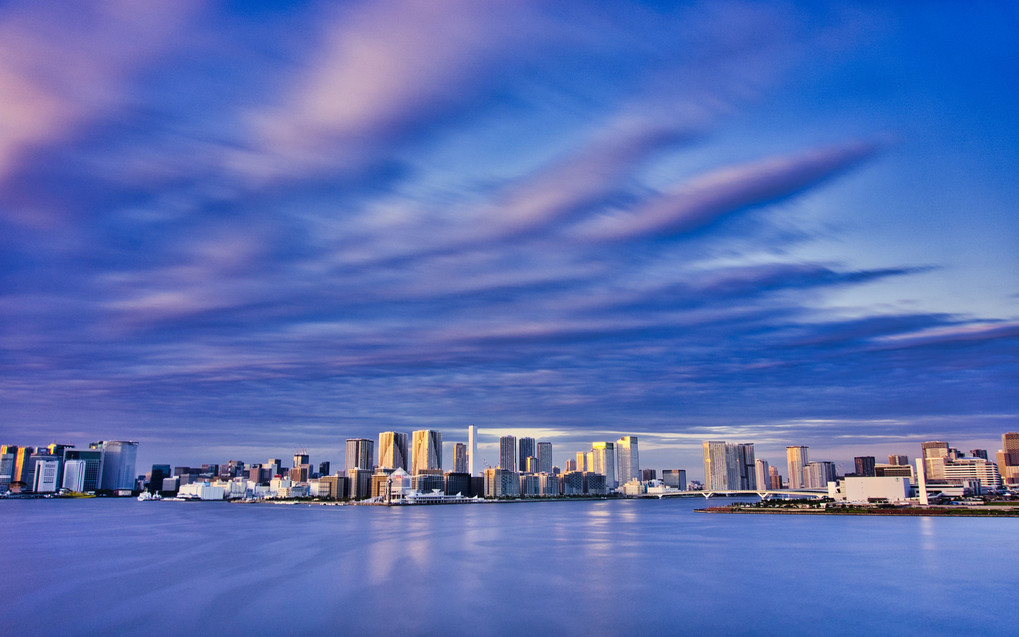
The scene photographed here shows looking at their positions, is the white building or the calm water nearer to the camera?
the calm water

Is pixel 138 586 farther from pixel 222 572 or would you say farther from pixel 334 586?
pixel 334 586

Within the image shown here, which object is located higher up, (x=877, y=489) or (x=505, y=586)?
(x=505, y=586)

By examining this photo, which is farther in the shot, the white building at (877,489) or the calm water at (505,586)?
the white building at (877,489)

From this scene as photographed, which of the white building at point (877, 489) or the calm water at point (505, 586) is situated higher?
the calm water at point (505, 586)

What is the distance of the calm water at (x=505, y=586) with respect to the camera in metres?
26.6

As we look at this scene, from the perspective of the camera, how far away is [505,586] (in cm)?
3522

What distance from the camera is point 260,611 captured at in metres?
28.3

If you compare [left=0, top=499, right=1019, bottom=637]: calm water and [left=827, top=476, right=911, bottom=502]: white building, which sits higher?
[left=0, top=499, right=1019, bottom=637]: calm water

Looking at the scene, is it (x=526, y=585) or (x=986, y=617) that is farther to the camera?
(x=526, y=585)

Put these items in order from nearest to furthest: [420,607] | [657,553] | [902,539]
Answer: [420,607] < [657,553] < [902,539]

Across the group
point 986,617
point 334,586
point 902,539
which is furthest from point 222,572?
point 902,539

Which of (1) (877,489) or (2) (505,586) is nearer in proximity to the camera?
(2) (505,586)

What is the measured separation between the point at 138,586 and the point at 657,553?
37272 millimetres

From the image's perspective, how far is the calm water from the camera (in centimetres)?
2664
